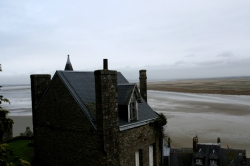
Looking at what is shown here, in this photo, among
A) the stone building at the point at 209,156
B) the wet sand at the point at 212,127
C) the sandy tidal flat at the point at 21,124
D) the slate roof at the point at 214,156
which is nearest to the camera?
the stone building at the point at 209,156

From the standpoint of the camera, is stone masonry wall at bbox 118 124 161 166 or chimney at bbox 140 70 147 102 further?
chimney at bbox 140 70 147 102

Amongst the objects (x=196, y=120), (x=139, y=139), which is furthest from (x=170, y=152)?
(x=196, y=120)

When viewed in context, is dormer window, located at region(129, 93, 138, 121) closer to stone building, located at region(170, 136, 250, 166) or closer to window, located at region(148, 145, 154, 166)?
window, located at region(148, 145, 154, 166)

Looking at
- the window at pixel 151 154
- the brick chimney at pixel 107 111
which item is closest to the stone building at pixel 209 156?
the window at pixel 151 154

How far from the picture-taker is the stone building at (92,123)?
463 inches

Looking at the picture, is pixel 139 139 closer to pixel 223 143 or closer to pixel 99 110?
pixel 99 110

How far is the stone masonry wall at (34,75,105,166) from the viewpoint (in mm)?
12266

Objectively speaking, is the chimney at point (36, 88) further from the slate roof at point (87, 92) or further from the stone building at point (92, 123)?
the slate roof at point (87, 92)

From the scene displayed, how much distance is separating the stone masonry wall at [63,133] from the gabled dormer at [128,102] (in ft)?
8.06

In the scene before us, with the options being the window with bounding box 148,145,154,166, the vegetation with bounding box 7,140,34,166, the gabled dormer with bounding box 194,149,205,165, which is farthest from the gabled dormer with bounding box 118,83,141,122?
the gabled dormer with bounding box 194,149,205,165

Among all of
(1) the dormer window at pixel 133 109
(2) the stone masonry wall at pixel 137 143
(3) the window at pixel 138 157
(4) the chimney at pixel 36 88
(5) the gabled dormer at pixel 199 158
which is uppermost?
(4) the chimney at pixel 36 88

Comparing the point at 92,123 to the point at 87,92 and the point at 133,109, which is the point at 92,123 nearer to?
the point at 87,92

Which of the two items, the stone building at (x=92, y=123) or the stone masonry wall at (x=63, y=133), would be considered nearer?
the stone building at (x=92, y=123)

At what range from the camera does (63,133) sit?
13781mm
